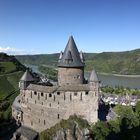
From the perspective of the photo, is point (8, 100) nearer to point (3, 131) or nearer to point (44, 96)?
point (3, 131)

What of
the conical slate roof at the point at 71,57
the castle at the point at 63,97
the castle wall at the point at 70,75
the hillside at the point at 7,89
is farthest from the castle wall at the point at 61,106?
the hillside at the point at 7,89

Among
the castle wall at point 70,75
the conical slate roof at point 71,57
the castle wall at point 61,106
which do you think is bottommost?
the castle wall at point 61,106

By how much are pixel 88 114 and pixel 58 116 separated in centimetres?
395

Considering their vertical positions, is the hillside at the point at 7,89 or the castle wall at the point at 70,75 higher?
the castle wall at the point at 70,75

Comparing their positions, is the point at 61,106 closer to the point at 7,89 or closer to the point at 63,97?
the point at 63,97

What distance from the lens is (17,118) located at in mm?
44125

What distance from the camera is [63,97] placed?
37438 millimetres

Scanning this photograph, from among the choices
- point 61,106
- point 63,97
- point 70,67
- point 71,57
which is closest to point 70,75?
point 70,67

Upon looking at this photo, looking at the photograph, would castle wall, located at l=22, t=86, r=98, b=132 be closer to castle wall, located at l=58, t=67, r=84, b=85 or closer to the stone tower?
castle wall, located at l=58, t=67, r=84, b=85

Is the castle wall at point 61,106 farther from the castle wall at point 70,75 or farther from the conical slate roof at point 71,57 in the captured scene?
the conical slate roof at point 71,57

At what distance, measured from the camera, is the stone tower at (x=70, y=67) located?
39.7 metres

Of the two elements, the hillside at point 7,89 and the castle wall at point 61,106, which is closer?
the castle wall at point 61,106

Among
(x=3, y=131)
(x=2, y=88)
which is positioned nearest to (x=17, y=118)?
(x=3, y=131)

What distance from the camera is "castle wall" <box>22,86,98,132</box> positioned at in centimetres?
3731
